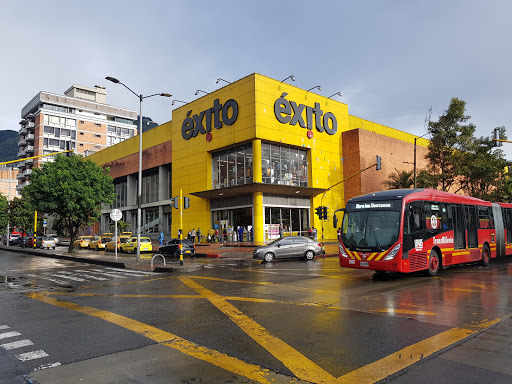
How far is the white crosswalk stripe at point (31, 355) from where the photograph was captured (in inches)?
214

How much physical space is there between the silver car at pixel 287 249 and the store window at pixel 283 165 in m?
15.1

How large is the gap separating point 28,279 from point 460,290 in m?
16.3

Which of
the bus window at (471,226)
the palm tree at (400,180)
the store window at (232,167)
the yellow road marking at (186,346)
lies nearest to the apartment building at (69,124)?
the store window at (232,167)

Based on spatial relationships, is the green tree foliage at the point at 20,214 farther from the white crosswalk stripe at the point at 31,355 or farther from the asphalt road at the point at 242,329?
the white crosswalk stripe at the point at 31,355

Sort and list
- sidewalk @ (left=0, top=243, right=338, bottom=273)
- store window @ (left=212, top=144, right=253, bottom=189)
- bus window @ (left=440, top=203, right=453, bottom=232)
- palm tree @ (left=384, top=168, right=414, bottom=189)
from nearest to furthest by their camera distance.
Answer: bus window @ (left=440, top=203, right=453, bottom=232), sidewalk @ (left=0, top=243, right=338, bottom=273), store window @ (left=212, top=144, right=253, bottom=189), palm tree @ (left=384, top=168, right=414, bottom=189)

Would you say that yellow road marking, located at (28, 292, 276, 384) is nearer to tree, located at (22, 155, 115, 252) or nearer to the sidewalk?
the sidewalk

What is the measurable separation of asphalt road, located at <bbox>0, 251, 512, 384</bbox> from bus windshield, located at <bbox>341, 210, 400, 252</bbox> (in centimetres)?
143

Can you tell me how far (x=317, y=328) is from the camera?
267 inches

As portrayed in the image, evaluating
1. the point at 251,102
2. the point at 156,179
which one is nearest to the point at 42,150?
the point at 156,179

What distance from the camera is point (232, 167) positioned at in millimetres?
39625

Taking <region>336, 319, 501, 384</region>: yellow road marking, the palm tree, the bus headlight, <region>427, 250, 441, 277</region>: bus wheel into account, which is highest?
the palm tree

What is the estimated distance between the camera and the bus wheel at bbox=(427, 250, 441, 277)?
1378cm

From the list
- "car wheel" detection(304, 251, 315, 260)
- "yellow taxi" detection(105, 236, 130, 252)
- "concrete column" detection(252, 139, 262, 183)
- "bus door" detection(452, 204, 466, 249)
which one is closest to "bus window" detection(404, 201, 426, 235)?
"bus door" detection(452, 204, 466, 249)

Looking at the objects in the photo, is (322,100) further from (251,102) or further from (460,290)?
(460,290)
